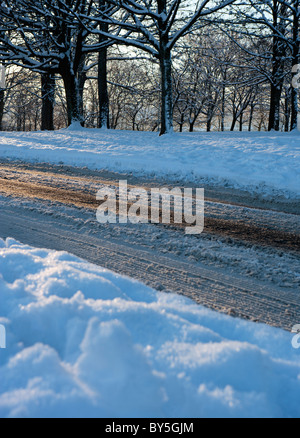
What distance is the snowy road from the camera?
254 cm

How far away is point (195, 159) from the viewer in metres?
8.12

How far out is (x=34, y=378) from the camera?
1.50 m

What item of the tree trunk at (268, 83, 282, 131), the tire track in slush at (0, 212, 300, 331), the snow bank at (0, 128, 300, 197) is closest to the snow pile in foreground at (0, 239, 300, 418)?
the tire track in slush at (0, 212, 300, 331)

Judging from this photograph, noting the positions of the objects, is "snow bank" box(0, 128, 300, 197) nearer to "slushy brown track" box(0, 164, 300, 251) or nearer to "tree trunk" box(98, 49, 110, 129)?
"slushy brown track" box(0, 164, 300, 251)

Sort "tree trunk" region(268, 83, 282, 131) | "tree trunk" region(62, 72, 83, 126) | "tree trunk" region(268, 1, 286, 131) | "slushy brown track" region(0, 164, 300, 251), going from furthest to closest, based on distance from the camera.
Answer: "tree trunk" region(268, 83, 282, 131) → "tree trunk" region(268, 1, 286, 131) → "tree trunk" region(62, 72, 83, 126) → "slushy brown track" region(0, 164, 300, 251)

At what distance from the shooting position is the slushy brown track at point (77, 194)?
3707 millimetres

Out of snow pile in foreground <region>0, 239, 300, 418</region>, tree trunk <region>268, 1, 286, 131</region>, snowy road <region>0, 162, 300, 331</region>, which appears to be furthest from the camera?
tree trunk <region>268, 1, 286, 131</region>

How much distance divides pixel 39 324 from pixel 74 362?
384 millimetres

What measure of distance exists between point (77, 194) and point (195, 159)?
12.5 ft

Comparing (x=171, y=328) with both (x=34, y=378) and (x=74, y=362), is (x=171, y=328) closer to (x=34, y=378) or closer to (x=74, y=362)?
(x=74, y=362)

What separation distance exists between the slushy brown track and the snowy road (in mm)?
13

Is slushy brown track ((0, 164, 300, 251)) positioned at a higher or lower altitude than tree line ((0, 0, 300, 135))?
lower

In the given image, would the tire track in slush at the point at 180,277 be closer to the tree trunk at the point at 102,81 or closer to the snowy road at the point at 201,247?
the snowy road at the point at 201,247
